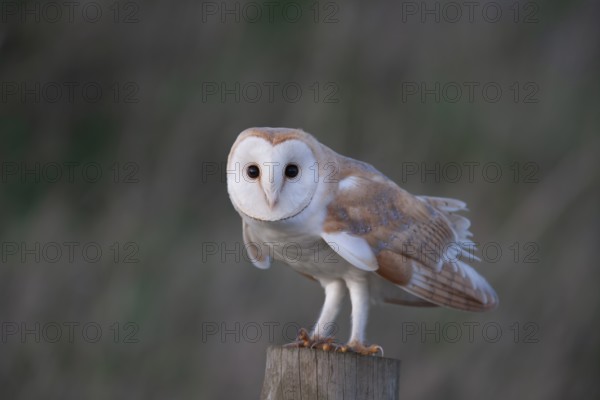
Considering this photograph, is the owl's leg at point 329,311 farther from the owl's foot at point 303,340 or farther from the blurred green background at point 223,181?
the blurred green background at point 223,181

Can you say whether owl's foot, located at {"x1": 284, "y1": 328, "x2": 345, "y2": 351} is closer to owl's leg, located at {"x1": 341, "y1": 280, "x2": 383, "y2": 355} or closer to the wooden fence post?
owl's leg, located at {"x1": 341, "y1": 280, "x2": 383, "y2": 355}

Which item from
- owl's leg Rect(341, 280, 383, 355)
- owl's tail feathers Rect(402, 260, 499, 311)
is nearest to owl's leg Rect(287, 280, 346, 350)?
owl's leg Rect(341, 280, 383, 355)

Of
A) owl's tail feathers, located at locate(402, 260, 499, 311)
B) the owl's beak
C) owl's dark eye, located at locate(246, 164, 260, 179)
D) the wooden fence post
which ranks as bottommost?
Result: the wooden fence post

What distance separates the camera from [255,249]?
3691 millimetres

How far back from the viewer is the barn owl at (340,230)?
3.25 metres

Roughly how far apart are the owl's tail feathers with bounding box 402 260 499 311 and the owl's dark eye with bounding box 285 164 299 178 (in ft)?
1.93

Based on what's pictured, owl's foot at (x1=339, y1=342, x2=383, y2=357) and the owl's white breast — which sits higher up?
the owl's white breast

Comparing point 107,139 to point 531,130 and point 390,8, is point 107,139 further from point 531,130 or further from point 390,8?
point 531,130

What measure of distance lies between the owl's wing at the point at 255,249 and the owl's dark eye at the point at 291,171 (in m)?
0.38

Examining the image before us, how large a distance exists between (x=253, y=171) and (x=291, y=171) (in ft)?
0.45

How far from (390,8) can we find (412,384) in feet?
11.7

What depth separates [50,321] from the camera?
20.9ft

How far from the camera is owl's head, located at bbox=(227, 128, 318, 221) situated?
10.5 feet

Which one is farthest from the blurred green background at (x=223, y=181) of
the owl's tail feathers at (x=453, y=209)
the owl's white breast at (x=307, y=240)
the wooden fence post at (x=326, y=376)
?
the wooden fence post at (x=326, y=376)
